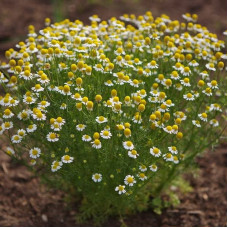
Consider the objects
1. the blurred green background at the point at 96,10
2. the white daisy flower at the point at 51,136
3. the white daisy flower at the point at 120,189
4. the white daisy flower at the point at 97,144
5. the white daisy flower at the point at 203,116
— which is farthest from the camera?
the blurred green background at the point at 96,10

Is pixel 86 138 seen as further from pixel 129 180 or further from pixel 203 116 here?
pixel 203 116

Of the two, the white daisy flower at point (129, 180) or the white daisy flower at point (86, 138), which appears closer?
the white daisy flower at point (86, 138)

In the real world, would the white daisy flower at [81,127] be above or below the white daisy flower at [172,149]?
above

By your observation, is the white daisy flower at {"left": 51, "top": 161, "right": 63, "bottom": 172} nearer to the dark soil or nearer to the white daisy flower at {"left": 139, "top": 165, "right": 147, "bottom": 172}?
the white daisy flower at {"left": 139, "top": 165, "right": 147, "bottom": 172}

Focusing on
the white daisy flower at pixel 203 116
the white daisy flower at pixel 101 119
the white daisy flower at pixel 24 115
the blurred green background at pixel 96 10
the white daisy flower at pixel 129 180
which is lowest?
the white daisy flower at pixel 129 180

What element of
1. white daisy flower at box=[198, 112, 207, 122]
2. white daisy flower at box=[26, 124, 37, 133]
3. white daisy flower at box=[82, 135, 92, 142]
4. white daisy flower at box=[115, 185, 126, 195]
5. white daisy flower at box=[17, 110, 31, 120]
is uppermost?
white daisy flower at box=[198, 112, 207, 122]

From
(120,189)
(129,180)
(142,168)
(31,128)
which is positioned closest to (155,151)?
(142,168)

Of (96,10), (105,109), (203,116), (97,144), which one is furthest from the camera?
(96,10)

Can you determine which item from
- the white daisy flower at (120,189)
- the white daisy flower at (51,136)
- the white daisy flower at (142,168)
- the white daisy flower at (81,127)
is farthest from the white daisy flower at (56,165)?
the white daisy flower at (142,168)

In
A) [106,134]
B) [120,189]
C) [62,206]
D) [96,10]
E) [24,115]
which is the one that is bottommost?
[62,206]

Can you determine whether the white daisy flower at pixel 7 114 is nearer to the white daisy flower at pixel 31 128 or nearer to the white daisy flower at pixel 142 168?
the white daisy flower at pixel 31 128

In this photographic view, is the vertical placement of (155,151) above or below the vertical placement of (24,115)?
below

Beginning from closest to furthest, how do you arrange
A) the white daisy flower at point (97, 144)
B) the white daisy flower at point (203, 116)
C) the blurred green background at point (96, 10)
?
the white daisy flower at point (97, 144)
the white daisy flower at point (203, 116)
the blurred green background at point (96, 10)

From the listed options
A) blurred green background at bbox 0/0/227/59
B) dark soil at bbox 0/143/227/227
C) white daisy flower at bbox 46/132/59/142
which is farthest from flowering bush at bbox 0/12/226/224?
blurred green background at bbox 0/0/227/59
